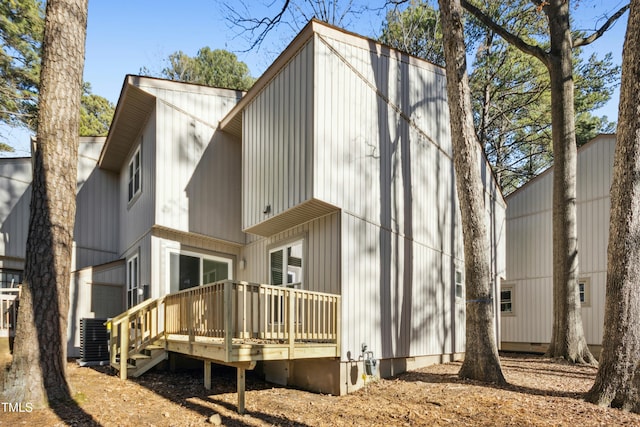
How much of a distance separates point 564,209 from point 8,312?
532 inches

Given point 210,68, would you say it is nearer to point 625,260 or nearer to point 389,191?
point 389,191

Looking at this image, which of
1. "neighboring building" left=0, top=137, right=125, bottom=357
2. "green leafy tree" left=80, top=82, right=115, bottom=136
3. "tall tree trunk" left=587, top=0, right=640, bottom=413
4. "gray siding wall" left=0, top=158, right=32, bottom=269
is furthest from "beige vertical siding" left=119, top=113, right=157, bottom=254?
"green leafy tree" left=80, top=82, right=115, bottom=136

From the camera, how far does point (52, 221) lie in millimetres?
6004

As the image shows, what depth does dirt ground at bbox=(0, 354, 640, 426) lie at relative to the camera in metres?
5.20

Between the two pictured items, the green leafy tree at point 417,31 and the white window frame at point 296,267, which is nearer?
the white window frame at point 296,267

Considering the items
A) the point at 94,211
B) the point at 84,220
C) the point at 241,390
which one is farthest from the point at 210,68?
the point at 241,390

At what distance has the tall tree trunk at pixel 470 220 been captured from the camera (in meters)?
7.41

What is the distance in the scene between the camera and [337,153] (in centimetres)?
731

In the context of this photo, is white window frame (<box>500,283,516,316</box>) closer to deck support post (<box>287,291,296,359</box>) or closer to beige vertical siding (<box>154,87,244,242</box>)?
beige vertical siding (<box>154,87,244,242</box>)

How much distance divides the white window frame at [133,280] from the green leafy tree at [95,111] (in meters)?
13.4

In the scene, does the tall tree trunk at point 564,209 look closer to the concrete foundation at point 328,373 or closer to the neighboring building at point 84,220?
the concrete foundation at point 328,373

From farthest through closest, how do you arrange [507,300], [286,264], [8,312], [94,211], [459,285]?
1. [507,300]
2. [94,211]
3. [459,285]
4. [8,312]
5. [286,264]

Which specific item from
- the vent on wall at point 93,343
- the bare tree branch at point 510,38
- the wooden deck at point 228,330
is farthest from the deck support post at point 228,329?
the bare tree branch at point 510,38

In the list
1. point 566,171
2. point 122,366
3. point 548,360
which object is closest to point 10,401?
point 122,366
